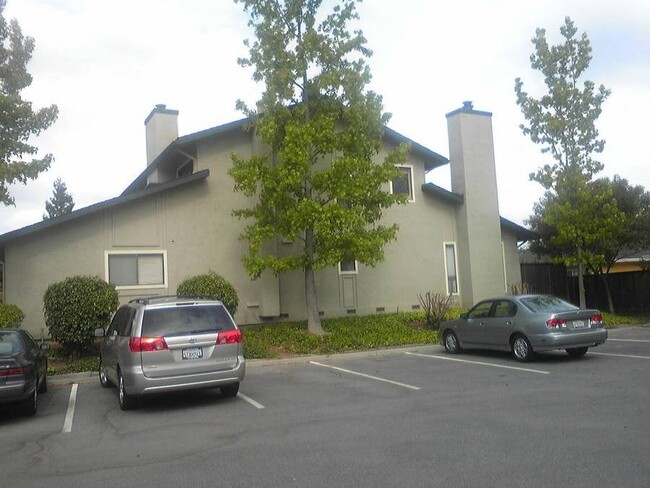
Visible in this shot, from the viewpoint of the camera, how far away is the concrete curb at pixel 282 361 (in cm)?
1270

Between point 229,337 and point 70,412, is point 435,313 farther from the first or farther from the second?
point 70,412

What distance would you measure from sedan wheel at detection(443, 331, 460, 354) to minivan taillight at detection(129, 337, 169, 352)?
806 cm

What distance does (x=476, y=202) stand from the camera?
77.1ft

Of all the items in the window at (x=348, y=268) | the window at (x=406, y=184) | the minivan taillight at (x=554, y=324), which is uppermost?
the window at (x=406, y=184)

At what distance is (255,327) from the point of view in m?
19.1

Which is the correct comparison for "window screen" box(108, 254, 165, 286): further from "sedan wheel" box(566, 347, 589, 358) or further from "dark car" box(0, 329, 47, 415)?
"sedan wheel" box(566, 347, 589, 358)

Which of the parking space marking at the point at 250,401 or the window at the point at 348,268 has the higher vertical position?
the window at the point at 348,268

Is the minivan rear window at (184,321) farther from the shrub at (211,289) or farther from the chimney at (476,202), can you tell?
the chimney at (476,202)

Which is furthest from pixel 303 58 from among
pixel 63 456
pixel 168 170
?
pixel 63 456

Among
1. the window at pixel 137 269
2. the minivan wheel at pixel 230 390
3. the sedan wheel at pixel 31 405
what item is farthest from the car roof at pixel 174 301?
the window at pixel 137 269

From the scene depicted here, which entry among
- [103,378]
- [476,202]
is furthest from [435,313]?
[103,378]

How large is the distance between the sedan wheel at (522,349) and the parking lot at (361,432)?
1.55ft

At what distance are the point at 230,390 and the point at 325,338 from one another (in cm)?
685

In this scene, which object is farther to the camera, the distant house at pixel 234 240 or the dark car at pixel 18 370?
the distant house at pixel 234 240
